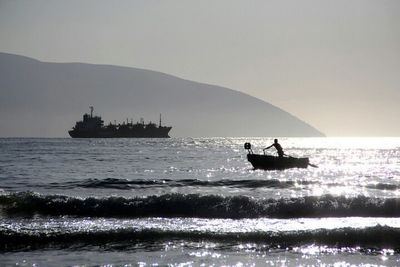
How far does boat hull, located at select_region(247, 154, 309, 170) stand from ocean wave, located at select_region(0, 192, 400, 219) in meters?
20.7

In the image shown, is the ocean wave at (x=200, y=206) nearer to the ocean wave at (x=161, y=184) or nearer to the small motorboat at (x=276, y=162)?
the ocean wave at (x=161, y=184)

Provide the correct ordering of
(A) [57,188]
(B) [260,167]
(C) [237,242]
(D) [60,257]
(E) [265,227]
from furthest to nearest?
(B) [260,167]
(A) [57,188]
(E) [265,227]
(C) [237,242]
(D) [60,257]

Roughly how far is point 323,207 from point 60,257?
441 inches

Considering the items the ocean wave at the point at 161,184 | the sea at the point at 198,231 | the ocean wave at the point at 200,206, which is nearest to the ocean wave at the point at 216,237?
the sea at the point at 198,231

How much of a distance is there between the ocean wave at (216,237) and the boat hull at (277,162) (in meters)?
27.4

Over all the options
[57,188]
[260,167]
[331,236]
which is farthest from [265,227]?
[260,167]

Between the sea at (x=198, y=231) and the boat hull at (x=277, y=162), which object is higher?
the boat hull at (x=277, y=162)

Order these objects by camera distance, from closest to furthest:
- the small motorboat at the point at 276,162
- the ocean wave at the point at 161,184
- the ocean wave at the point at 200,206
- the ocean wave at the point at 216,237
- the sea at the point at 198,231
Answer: the sea at the point at 198,231, the ocean wave at the point at 216,237, the ocean wave at the point at 200,206, the ocean wave at the point at 161,184, the small motorboat at the point at 276,162

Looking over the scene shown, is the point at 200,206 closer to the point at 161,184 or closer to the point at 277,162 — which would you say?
the point at 161,184

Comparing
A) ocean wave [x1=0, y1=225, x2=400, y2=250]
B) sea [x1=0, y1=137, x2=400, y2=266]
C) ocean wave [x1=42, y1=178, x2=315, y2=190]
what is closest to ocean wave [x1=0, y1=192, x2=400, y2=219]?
sea [x1=0, y1=137, x2=400, y2=266]

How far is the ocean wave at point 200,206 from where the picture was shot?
63.7 feet

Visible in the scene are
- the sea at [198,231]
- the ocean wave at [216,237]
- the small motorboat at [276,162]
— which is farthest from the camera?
the small motorboat at [276,162]

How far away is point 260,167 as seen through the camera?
1718 inches

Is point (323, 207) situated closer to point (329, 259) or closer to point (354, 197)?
point (354, 197)
